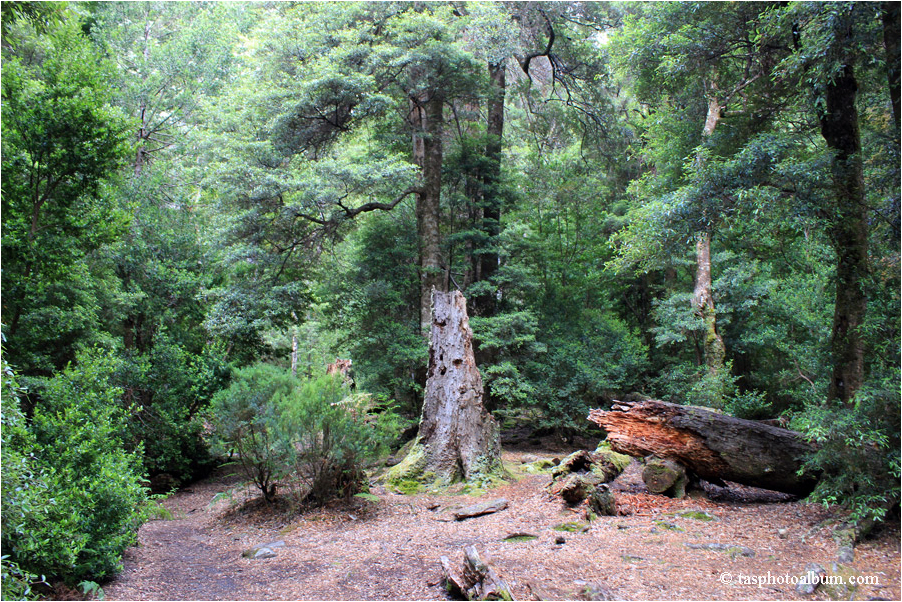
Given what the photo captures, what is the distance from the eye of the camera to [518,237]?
13555 mm

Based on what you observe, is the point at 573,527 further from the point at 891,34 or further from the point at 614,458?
the point at 891,34

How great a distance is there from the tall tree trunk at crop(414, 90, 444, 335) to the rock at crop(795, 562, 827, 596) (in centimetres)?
891

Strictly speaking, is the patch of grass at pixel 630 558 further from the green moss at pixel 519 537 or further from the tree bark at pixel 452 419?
the tree bark at pixel 452 419

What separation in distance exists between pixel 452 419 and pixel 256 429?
9.88 feet

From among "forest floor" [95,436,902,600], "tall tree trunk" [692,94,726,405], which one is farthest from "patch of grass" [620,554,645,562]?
"tall tree trunk" [692,94,726,405]

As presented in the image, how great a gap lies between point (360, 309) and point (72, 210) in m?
6.99

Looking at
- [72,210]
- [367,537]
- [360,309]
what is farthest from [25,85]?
[360,309]

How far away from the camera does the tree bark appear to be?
830 cm

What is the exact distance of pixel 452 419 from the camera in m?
8.37

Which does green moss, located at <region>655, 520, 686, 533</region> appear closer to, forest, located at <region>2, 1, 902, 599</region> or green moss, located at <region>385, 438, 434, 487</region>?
forest, located at <region>2, 1, 902, 599</region>

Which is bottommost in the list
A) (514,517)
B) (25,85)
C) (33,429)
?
(514,517)

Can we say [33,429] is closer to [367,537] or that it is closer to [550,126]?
[367,537]

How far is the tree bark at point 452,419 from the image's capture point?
830cm

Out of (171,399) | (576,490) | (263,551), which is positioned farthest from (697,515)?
(171,399)
